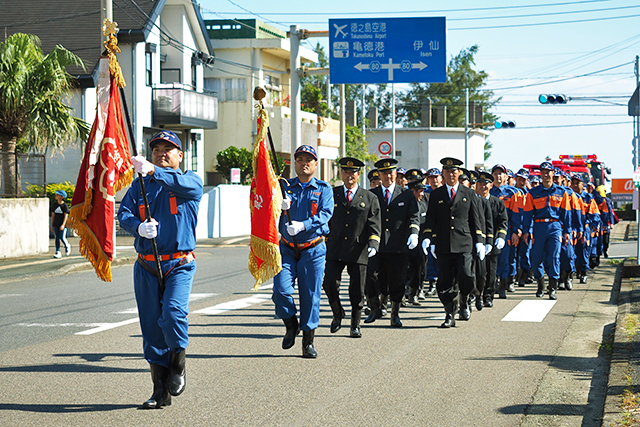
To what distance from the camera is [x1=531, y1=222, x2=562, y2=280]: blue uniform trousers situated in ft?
47.5

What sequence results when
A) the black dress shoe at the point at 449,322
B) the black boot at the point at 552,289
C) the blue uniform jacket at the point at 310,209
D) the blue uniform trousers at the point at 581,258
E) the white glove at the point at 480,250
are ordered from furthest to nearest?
the blue uniform trousers at the point at 581,258
the black boot at the point at 552,289
the white glove at the point at 480,250
the black dress shoe at the point at 449,322
the blue uniform jacket at the point at 310,209

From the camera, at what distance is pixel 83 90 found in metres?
31.8

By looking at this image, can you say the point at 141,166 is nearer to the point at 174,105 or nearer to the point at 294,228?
the point at 294,228

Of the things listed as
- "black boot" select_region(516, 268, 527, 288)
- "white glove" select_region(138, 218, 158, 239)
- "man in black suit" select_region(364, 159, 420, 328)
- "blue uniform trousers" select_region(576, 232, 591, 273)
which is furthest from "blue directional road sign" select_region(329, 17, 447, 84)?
"white glove" select_region(138, 218, 158, 239)

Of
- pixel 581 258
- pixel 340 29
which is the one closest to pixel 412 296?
pixel 581 258

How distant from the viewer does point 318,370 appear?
25.8ft

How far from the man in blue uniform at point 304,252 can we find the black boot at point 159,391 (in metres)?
2.19

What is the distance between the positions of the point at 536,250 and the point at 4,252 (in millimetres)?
14033

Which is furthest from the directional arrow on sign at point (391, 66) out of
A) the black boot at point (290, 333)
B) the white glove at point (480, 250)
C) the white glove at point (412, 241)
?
the black boot at point (290, 333)

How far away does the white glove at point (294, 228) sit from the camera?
8.38m

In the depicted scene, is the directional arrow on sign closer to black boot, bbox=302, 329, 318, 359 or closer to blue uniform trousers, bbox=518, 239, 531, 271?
blue uniform trousers, bbox=518, 239, 531, 271

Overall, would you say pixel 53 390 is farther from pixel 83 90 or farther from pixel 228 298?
pixel 83 90

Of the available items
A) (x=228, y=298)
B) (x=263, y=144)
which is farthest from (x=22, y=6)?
(x=263, y=144)

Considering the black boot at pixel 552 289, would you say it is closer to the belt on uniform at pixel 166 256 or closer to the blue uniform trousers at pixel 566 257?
the blue uniform trousers at pixel 566 257
